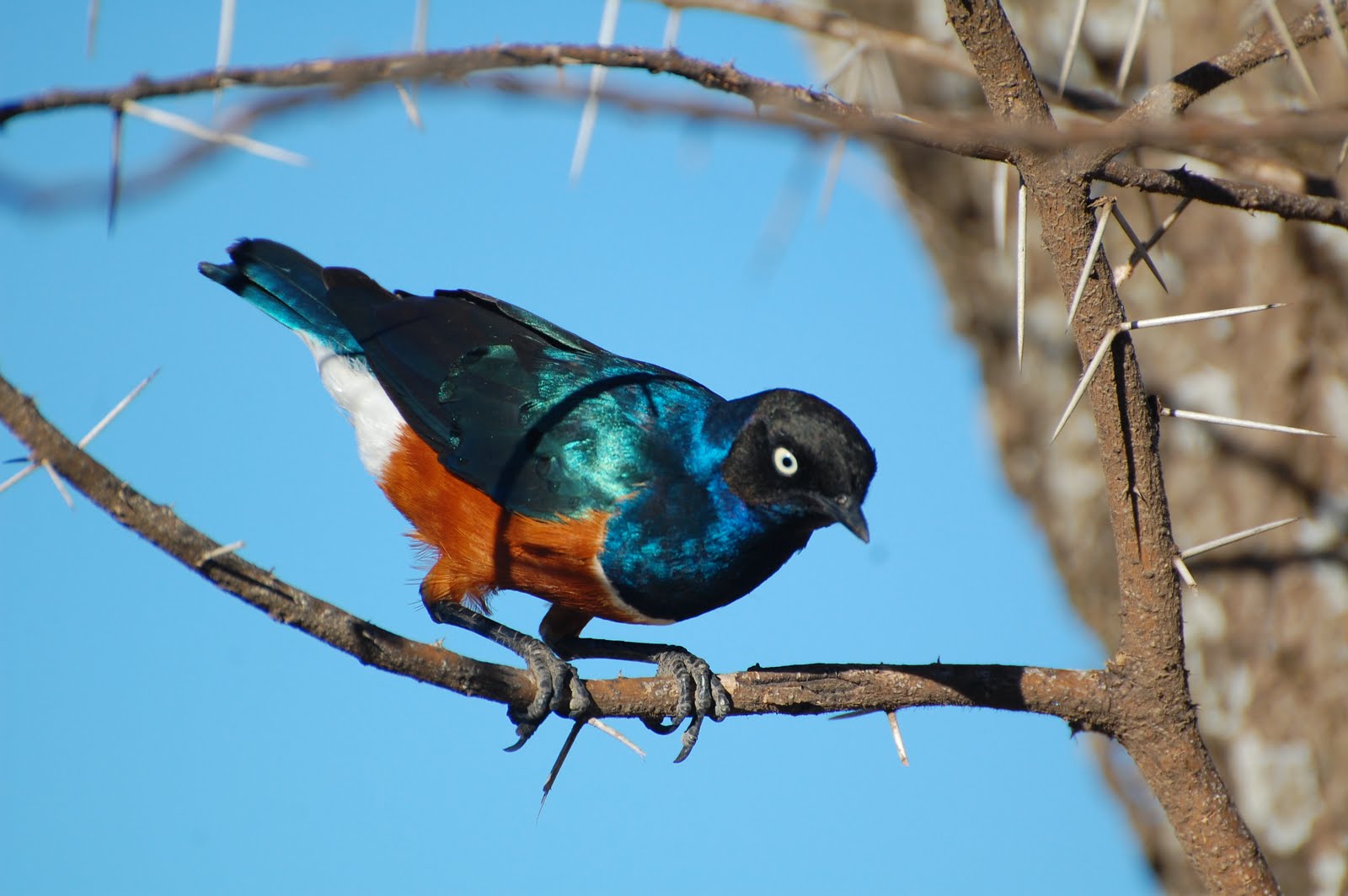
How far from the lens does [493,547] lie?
5.25 m

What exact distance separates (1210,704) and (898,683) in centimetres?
448

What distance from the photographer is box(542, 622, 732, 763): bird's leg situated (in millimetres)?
4520

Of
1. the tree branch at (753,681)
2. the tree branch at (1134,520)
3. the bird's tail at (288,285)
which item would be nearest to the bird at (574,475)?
the bird's tail at (288,285)

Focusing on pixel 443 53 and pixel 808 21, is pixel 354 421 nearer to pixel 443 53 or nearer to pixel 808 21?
pixel 808 21

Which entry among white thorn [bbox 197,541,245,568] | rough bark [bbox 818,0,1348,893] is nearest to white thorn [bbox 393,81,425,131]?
white thorn [bbox 197,541,245,568]

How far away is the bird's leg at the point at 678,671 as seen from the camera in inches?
178

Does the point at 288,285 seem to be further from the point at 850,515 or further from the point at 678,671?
the point at 850,515

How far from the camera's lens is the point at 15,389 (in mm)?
2420

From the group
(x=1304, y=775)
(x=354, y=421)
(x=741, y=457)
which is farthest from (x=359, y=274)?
(x=1304, y=775)

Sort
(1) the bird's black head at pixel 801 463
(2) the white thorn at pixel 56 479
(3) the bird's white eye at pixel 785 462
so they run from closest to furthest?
(2) the white thorn at pixel 56 479 → (1) the bird's black head at pixel 801 463 → (3) the bird's white eye at pixel 785 462

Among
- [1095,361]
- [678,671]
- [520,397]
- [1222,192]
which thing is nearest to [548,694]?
[678,671]

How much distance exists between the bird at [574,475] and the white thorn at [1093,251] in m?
1.49

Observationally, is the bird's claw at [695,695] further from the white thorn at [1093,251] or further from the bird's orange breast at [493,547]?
the white thorn at [1093,251]

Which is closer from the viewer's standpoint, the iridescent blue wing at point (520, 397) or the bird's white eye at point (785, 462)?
the bird's white eye at point (785, 462)
